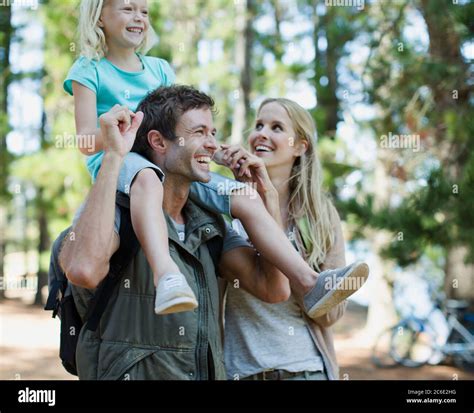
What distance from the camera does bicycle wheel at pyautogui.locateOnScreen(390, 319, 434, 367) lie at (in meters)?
6.97

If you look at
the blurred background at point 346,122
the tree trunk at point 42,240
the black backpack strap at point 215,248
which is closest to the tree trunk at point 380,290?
the blurred background at point 346,122

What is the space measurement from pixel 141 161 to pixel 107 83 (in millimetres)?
407

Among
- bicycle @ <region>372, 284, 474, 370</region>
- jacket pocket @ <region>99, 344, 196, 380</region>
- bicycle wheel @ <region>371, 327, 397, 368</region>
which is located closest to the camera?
jacket pocket @ <region>99, 344, 196, 380</region>

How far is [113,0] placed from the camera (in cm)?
241

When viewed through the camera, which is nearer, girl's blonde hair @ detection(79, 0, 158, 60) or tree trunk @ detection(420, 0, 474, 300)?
girl's blonde hair @ detection(79, 0, 158, 60)

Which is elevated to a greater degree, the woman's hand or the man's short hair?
the man's short hair

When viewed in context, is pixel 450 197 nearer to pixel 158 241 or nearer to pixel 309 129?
pixel 309 129

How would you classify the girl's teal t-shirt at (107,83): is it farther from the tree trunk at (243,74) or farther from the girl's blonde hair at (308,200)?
the tree trunk at (243,74)

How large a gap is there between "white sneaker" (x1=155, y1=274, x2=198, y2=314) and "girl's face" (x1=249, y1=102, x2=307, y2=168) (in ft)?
2.51

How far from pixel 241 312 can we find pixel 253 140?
565mm

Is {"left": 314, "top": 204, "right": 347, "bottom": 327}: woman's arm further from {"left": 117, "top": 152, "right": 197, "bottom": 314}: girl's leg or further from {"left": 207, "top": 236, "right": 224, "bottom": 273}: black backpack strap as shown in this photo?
{"left": 117, "top": 152, "right": 197, "bottom": 314}: girl's leg

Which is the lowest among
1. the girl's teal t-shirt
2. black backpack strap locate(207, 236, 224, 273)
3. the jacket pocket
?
the jacket pocket

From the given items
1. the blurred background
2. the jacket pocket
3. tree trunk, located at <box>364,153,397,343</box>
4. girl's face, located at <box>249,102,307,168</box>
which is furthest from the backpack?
tree trunk, located at <box>364,153,397,343</box>
